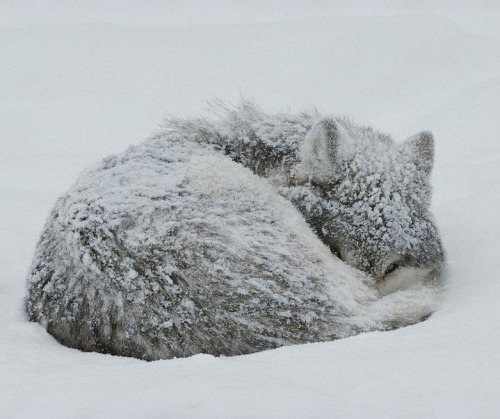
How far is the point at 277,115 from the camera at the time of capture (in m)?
4.66

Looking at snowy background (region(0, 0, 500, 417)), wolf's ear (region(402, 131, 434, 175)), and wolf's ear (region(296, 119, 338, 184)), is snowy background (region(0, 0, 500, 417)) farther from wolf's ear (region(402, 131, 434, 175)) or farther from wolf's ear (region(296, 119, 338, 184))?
wolf's ear (region(296, 119, 338, 184))

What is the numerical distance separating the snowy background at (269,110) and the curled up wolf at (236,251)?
0.62 ft

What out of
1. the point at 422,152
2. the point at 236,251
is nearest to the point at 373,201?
the point at 422,152

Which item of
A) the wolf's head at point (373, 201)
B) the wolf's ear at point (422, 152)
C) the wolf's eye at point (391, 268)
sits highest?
the wolf's ear at point (422, 152)

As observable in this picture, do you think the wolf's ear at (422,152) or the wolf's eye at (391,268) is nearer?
the wolf's eye at (391,268)

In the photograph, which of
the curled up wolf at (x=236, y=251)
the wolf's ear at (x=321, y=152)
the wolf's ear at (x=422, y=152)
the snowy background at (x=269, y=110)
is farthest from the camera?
the wolf's ear at (x=422, y=152)

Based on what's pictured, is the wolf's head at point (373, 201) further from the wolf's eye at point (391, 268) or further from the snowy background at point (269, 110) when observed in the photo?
the snowy background at point (269, 110)

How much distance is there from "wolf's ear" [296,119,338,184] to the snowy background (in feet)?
2.81

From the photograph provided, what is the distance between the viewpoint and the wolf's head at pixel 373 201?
3572 mm

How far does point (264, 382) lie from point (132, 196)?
1.30 meters

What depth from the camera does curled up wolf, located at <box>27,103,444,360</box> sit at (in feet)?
9.41

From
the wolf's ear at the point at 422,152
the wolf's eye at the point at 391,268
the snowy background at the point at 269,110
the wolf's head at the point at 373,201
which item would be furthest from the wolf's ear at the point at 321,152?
the snowy background at the point at 269,110

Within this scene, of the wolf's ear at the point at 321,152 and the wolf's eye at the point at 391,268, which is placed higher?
the wolf's ear at the point at 321,152

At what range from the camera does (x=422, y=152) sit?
13.3 ft
